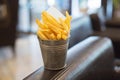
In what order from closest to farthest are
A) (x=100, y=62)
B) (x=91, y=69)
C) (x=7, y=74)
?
(x=91, y=69) → (x=100, y=62) → (x=7, y=74)

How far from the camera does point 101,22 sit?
412 centimetres

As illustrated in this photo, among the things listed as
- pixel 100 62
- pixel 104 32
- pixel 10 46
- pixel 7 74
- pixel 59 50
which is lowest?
pixel 7 74

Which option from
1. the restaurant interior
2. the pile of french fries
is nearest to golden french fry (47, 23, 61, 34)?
the pile of french fries

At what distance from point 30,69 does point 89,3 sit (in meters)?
3.22

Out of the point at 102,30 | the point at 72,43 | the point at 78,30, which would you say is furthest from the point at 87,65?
the point at 102,30

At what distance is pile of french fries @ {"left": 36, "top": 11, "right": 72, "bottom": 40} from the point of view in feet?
3.79

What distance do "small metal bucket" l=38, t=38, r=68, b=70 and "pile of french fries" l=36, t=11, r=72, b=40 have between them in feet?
0.08

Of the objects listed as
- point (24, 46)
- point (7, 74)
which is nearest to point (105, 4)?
point (24, 46)

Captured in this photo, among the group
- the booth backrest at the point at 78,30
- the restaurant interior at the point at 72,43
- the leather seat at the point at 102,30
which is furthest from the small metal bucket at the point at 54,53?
the leather seat at the point at 102,30

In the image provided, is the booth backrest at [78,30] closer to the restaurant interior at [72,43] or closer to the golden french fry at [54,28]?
the restaurant interior at [72,43]

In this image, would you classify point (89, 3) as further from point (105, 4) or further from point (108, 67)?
point (108, 67)

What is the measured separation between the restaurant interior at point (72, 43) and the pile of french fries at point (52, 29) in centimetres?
11

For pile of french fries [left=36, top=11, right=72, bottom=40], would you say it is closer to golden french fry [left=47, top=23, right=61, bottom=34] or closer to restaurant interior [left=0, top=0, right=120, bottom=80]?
golden french fry [left=47, top=23, right=61, bottom=34]

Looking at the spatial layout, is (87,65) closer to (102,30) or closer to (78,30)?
(78,30)
